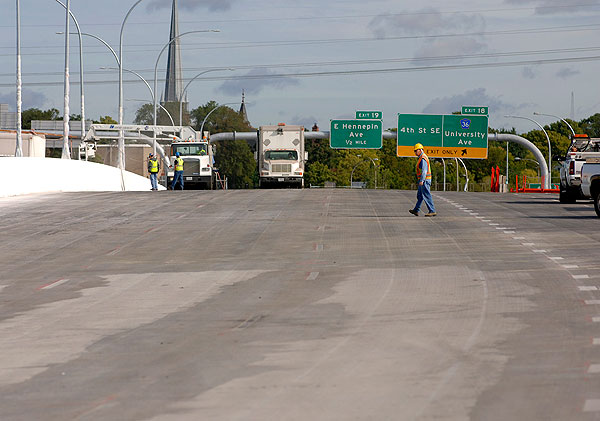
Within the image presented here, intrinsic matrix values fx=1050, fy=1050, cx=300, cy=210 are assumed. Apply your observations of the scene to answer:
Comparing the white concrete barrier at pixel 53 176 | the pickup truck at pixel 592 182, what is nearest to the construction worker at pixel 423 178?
the pickup truck at pixel 592 182

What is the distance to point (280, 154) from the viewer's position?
58.2 m

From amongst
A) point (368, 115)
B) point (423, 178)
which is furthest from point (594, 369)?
point (368, 115)

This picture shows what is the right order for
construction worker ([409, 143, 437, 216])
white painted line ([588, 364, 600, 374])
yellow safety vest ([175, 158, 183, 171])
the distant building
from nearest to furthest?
white painted line ([588, 364, 600, 374]), construction worker ([409, 143, 437, 216]), yellow safety vest ([175, 158, 183, 171]), the distant building

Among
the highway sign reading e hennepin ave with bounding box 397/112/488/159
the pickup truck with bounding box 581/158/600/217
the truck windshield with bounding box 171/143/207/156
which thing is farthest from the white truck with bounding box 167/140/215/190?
the pickup truck with bounding box 581/158/600/217

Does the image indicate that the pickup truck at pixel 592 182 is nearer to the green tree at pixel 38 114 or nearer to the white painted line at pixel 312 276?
the white painted line at pixel 312 276

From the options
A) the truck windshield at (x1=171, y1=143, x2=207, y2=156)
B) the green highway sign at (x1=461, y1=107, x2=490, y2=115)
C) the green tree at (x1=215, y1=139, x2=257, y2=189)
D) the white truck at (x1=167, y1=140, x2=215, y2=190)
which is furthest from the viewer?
the green tree at (x1=215, y1=139, x2=257, y2=189)

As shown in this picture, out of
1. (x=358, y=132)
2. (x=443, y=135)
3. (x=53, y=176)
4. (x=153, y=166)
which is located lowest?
(x=53, y=176)

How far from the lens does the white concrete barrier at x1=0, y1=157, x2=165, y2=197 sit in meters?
37.8

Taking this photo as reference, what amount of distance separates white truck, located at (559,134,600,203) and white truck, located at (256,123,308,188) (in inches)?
869

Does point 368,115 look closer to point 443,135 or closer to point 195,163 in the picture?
point 443,135

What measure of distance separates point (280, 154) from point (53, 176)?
18114 mm

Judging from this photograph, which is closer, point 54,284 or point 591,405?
point 591,405

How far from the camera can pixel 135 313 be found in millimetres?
12219

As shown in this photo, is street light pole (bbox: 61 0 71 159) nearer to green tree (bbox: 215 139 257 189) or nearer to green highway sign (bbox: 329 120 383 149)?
green highway sign (bbox: 329 120 383 149)
